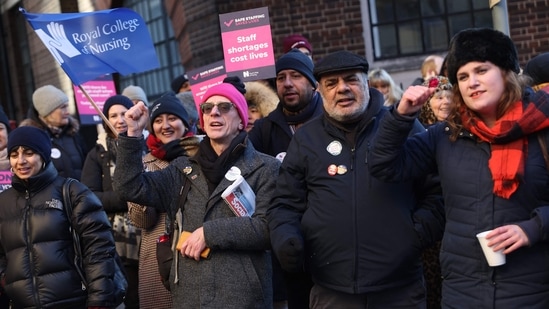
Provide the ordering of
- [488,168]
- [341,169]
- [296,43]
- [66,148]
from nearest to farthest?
[488,168] < [341,169] < [296,43] < [66,148]

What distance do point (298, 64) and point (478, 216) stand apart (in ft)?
8.40

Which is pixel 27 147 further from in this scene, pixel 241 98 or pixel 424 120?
pixel 424 120

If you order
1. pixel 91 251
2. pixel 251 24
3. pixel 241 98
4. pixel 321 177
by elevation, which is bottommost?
pixel 91 251

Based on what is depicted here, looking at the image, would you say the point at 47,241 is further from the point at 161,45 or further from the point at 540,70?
the point at 161,45

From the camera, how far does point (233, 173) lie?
515 centimetres

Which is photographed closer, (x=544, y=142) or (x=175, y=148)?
(x=544, y=142)

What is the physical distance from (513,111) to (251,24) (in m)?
4.00

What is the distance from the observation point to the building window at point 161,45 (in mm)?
15945

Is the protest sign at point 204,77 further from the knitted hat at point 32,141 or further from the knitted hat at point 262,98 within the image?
the knitted hat at point 32,141

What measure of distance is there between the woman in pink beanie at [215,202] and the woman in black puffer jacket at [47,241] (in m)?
0.63

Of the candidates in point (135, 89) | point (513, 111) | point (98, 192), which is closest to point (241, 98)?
point (513, 111)

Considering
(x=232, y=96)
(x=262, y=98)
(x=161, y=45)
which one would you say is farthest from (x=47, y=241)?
(x=161, y=45)

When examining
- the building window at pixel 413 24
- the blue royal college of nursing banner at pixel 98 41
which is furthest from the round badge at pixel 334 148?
the building window at pixel 413 24

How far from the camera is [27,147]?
5879 mm
